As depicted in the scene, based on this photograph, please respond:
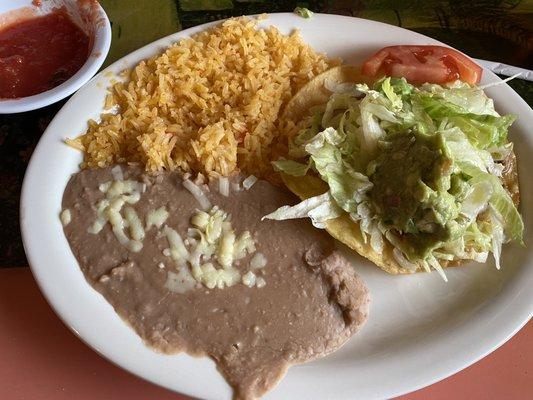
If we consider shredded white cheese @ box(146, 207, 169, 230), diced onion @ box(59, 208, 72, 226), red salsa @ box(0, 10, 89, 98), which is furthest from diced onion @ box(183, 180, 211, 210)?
red salsa @ box(0, 10, 89, 98)

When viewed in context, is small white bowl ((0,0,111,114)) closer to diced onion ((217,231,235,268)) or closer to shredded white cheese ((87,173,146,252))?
shredded white cheese ((87,173,146,252))

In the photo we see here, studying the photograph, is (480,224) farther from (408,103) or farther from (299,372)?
(299,372)

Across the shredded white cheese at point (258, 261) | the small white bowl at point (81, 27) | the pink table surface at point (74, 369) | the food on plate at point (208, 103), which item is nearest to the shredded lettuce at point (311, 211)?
the shredded white cheese at point (258, 261)

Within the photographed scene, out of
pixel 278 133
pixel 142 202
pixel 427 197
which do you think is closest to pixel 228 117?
pixel 278 133

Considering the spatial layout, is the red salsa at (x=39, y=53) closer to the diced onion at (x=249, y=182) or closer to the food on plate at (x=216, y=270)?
the food on plate at (x=216, y=270)

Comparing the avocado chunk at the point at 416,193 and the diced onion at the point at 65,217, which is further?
the diced onion at the point at 65,217

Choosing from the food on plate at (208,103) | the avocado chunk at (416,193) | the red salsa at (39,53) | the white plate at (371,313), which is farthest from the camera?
the red salsa at (39,53)
